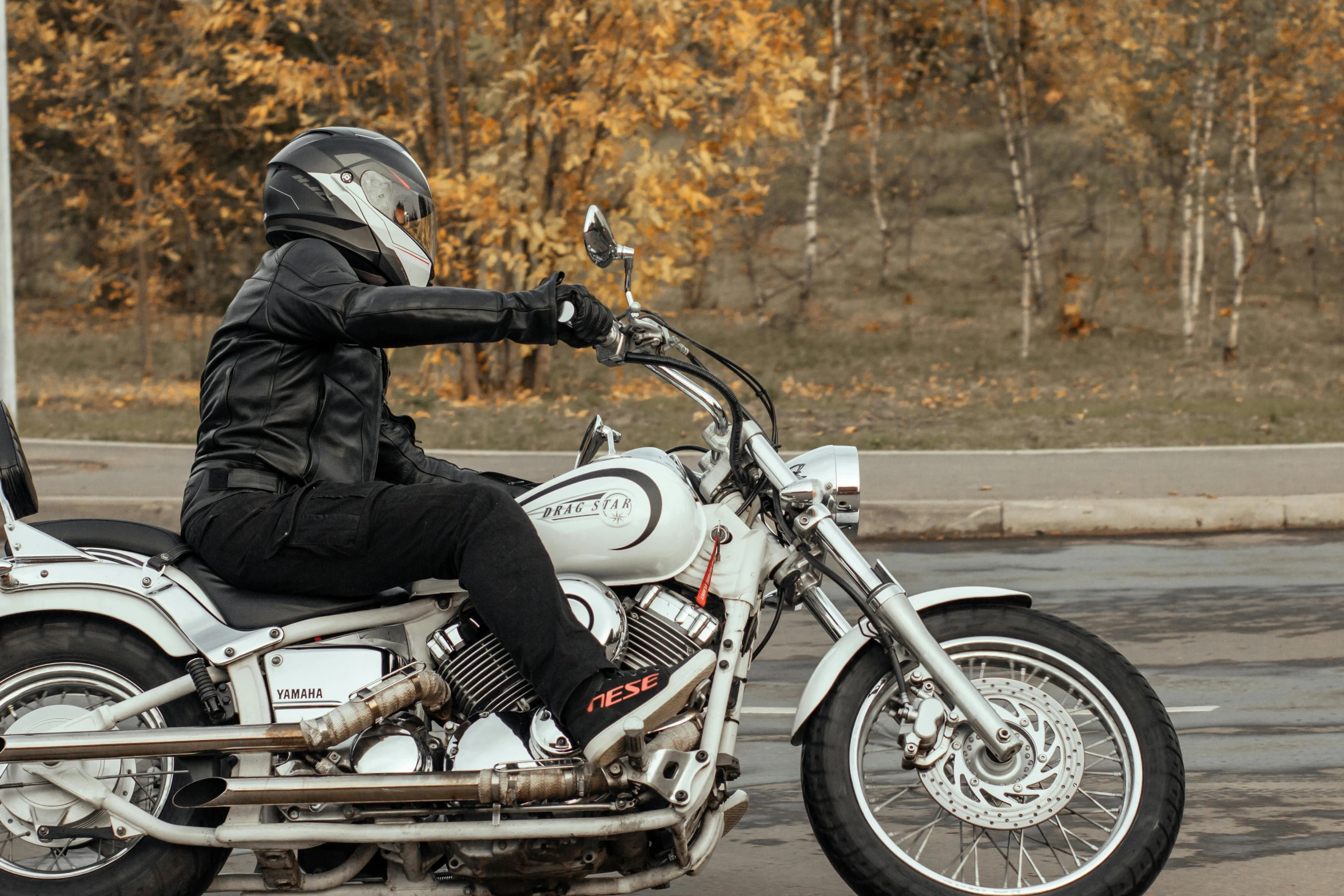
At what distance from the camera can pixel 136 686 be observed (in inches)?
126

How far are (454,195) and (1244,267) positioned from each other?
1316cm

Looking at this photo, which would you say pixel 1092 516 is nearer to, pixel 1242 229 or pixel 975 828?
pixel 975 828

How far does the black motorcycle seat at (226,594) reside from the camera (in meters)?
3.15

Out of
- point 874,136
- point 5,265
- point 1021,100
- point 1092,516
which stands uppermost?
point 1021,100

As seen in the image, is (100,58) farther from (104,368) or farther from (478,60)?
(478,60)

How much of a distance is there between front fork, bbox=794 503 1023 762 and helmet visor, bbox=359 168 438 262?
3.68 ft

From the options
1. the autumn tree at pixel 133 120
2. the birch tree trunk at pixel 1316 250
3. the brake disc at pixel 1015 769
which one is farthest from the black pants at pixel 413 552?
the birch tree trunk at pixel 1316 250

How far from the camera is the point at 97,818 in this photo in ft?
10.5

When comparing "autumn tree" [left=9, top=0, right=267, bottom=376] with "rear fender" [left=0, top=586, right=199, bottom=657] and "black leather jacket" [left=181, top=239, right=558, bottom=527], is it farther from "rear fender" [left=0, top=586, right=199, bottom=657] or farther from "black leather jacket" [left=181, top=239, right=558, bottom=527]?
"rear fender" [left=0, top=586, right=199, bottom=657]

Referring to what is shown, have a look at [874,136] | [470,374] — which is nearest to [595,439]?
[470,374]

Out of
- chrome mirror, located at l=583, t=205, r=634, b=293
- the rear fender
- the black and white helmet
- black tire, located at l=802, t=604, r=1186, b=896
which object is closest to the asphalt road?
black tire, located at l=802, t=604, r=1186, b=896

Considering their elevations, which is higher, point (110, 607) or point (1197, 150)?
point (1197, 150)

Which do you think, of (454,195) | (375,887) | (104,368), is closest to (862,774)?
(375,887)

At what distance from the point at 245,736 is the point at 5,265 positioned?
970 cm
